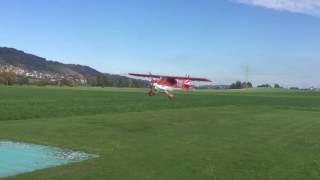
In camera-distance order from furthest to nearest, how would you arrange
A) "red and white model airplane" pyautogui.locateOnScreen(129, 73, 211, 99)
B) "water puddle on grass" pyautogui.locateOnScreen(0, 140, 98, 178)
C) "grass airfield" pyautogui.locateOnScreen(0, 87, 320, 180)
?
"red and white model airplane" pyautogui.locateOnScreen(129, 73, 211, 99), "water puddle on grass" pyautogui.locateOnScreen(0, 140, 98, 178), "grass airfield" pyautogui.locateOnScreen(0, 87, 320, 180)

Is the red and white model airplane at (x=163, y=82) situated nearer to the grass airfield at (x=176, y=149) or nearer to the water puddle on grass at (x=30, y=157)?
the grass airfield at (x=176, y=149)

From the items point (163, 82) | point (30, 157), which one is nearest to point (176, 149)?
point (30, 157)

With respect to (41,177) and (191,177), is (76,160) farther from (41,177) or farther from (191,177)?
A: (191,177)

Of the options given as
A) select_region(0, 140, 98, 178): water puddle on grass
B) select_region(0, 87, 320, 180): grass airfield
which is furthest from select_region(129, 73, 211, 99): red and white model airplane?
select_region(0, 140, 98, 178): water puddle on grass

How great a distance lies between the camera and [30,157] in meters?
19.6

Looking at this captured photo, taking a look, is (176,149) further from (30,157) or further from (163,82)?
(163,82)

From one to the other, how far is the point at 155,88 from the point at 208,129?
669 cm

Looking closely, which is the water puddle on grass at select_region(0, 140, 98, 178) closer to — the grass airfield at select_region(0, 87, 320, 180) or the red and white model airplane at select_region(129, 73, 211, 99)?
the grass airfield at select_region(0, 87, 320, 180)

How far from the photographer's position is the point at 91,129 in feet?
100

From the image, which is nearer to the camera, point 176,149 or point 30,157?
point 30,157

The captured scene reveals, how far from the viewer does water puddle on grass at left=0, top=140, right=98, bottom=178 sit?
17297 mm

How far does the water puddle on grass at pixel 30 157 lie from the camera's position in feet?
56.7

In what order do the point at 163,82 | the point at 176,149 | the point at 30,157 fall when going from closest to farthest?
the point at 30,157 < the point at 176,149 < the point at 163,82

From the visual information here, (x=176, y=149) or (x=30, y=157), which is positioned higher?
(x=176, y=149)
